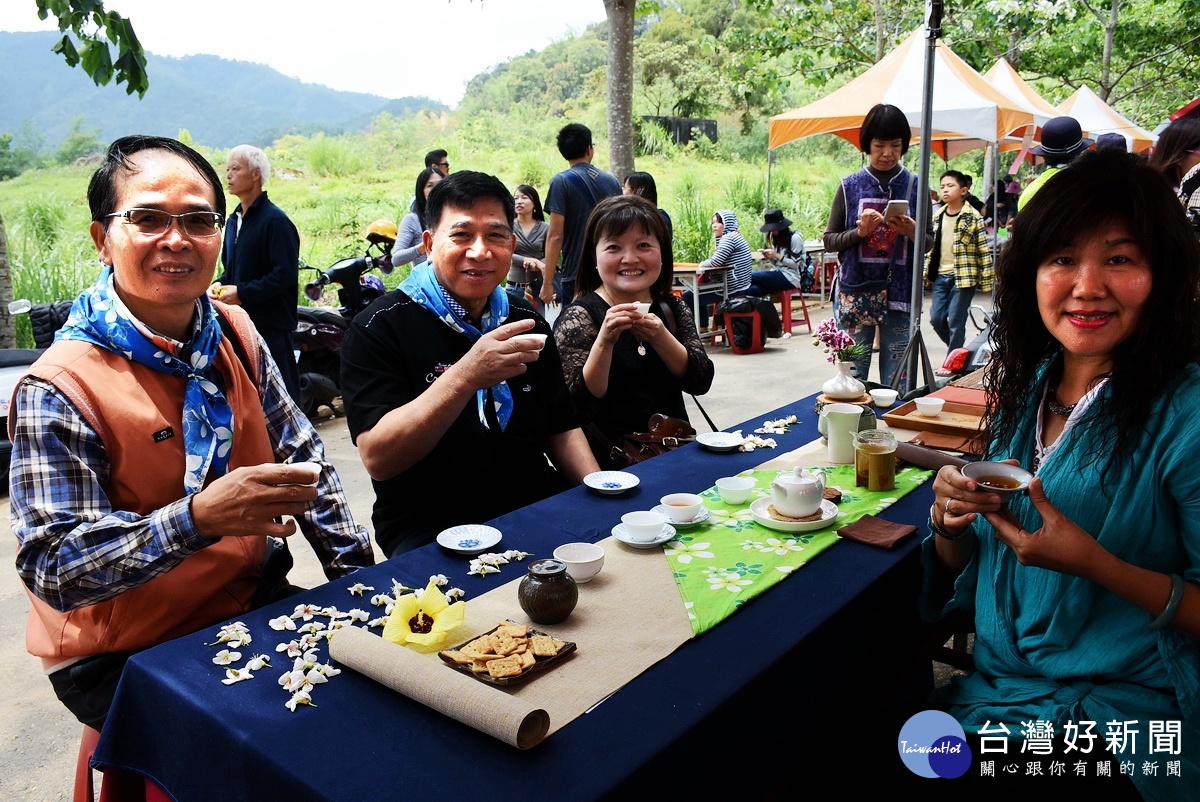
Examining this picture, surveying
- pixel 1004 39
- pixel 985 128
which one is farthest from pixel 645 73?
pixel 985 128

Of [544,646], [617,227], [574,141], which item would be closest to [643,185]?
[574,141]

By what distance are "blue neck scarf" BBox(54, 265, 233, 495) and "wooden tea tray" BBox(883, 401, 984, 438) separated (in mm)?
2142

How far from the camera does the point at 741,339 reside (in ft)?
28.7

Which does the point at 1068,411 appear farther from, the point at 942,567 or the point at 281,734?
the point at 281,734

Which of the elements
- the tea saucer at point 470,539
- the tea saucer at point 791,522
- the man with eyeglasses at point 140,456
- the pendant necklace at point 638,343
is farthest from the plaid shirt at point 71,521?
the pendant necklace at point 638,343

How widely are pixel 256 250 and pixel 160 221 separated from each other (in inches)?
140

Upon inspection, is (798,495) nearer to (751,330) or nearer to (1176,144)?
(1176,144)

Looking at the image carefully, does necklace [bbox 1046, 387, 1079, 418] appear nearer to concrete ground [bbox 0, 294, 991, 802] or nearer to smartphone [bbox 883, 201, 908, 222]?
concrete ground [bbox 0, 294, 991, 802]

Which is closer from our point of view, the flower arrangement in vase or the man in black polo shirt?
the man in black polo shirt

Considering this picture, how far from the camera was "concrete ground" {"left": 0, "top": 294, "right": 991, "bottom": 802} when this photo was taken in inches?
96.4

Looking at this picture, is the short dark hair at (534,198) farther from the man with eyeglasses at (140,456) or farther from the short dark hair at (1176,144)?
the man with eyeglasses at (140,456)

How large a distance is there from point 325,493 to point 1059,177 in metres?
1.86

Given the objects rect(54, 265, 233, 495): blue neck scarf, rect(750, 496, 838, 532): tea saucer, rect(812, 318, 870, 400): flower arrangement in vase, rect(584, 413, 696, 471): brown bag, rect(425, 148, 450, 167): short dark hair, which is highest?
rect(425, 148, 450, 167): short dark hair

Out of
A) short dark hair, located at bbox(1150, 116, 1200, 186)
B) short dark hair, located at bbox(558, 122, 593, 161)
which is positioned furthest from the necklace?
short dark hair, located at bbox(558, 122, 593, 161)
